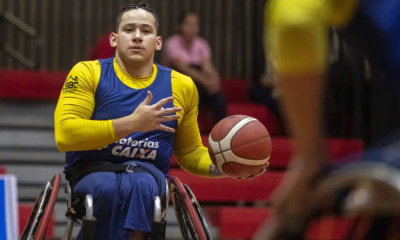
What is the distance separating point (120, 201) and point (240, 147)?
563 millimetres

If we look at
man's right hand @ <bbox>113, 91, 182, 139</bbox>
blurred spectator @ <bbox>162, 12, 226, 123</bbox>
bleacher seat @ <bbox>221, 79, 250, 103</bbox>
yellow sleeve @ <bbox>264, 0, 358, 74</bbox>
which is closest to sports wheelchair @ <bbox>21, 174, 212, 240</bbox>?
man's right hand @ <bbox>113, 91, 182, 139</bbox>

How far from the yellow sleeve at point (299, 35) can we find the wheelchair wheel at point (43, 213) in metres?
1.73

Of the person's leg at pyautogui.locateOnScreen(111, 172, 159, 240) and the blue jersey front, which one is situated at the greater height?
the blue jersey front

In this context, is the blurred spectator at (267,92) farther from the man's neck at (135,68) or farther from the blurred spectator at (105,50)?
the man's neck at (135,68)

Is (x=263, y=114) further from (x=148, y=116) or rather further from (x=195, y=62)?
(x=148, y=116)

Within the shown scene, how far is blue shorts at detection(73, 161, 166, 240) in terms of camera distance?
9.55 feet

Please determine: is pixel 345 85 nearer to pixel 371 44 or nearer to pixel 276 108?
pixel 276 108

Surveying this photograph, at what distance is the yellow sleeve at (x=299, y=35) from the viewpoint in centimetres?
134

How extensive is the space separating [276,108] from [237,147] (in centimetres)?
385

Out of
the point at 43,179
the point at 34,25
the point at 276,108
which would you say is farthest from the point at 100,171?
the point at 34,25

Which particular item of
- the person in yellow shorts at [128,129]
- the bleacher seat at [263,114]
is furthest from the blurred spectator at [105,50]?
the person in yellow shorts at [128,129]

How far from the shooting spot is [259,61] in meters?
8.02

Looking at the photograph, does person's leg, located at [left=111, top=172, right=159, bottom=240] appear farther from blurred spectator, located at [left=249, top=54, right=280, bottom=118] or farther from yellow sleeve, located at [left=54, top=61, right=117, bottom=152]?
blurred spectator, located at [left=249, top=54, right=280, bottom=118]

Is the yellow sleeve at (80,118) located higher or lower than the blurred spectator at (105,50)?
higher
